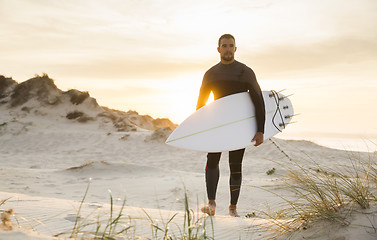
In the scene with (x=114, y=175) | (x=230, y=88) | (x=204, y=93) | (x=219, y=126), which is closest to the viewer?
(x=230, y=88)

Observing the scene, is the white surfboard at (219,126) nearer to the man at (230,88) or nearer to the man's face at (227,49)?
the man at (230,88)

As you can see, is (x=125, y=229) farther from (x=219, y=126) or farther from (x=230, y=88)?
(x=219, y=126)

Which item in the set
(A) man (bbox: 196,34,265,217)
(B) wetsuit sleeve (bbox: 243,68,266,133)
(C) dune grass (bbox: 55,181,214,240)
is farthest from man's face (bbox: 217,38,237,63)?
(C) dune grass (bbox: 55,181,214,240)

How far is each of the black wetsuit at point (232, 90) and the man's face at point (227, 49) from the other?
0.26ft

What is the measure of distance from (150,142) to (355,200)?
13.8 meters

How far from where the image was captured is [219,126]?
4656mm

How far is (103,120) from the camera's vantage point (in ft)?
68.8

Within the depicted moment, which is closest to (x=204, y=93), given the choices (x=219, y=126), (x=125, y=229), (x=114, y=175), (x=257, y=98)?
(x=219, y=126)

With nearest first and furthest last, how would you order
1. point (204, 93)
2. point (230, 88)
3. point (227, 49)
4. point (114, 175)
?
point (227, 49) < point (230, 88) < point (204, 93) < point (114, 175)

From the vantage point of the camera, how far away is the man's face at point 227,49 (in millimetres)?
4117

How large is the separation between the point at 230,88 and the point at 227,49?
483mm

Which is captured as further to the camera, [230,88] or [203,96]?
[203,96]

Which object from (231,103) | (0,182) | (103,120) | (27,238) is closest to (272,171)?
(231,103)

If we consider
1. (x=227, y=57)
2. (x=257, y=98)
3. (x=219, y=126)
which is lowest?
(x=219, y=126)
